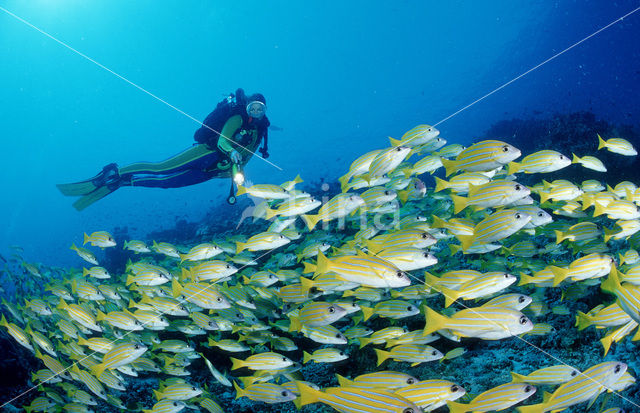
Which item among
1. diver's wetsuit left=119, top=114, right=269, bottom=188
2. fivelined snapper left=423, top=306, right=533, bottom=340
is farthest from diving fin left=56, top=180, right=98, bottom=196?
fivelined snapper left=423, top=306, right=533, bottom=340

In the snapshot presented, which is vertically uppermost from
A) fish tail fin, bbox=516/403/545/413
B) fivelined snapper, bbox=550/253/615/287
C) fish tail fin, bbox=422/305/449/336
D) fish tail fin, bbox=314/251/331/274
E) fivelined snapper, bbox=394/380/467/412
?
fish tail fin, bbox=314/251/331/274

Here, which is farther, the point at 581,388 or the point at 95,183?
the point at 95,183

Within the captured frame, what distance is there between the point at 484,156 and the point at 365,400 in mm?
2940

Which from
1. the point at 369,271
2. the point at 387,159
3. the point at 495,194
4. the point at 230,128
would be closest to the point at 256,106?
the point at 230,128

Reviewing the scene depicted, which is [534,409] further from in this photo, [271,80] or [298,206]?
[271,80]

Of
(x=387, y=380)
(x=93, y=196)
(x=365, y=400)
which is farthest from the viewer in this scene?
(x=93, y=196)

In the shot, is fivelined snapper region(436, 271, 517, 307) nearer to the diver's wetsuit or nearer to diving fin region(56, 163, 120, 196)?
the diver's wetsuit

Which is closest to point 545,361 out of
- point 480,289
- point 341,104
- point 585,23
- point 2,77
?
point 480,289

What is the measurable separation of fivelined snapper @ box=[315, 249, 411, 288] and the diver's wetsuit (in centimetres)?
612

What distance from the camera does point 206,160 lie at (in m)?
10.4

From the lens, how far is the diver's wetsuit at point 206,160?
863 cm

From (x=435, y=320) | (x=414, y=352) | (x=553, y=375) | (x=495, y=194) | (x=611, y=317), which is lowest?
(x=553, y=375)

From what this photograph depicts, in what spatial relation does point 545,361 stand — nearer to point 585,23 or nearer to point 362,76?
point 585,23

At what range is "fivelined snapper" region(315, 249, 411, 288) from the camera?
274 cm
